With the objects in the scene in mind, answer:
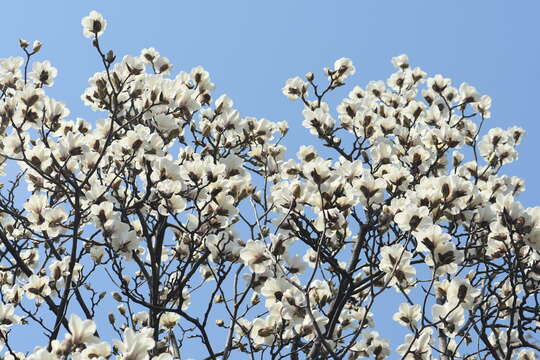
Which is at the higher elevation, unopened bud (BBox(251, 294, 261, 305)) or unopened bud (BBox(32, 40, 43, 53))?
unopened bud (BBox(32, 40, 43, 53))

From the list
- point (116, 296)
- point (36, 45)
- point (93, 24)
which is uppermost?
point (36, 45)

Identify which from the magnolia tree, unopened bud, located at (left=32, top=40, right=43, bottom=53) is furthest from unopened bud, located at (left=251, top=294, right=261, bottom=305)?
unopened bud, located at (left=32, top=40, right=43, bottom=53)

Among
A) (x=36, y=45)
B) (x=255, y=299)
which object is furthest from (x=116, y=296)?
(x=36, y=45)

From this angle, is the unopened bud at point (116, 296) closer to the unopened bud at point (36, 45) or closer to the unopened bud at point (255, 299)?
the unopened bud at point (255, 299)

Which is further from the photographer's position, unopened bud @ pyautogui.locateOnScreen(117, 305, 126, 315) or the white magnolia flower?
unopened bud @ pyautogui.locateOnScreen(117, 305, 126, 315)

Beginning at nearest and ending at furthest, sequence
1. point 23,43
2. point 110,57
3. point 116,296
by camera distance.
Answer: point 110,57, point 116,296, point 23,43

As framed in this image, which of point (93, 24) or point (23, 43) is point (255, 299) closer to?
point (93, 24)

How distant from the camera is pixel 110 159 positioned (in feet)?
14.8

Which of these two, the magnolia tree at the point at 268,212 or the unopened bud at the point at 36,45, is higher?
the unopened bud at the point at 36,45

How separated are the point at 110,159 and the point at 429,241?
2397mm

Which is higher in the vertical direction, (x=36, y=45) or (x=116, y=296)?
(x=36, y=45)

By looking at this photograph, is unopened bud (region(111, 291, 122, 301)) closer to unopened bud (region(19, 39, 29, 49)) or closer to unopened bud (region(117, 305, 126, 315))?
unopened bud (region(117, 305, 126, 315))

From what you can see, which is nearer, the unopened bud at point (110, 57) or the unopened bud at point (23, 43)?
the unopened bud at point (110, 57)

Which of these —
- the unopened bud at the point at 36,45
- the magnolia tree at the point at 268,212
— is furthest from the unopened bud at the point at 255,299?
the unopened bud at the point at 36,45
